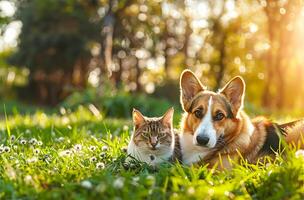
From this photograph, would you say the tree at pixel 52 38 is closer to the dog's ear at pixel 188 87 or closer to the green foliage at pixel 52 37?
the green foliage at pixel 52 37

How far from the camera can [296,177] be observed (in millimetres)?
4516

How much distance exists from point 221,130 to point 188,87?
0.76m

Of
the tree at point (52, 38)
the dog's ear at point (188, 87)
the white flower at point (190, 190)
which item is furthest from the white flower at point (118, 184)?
the tree at point (52, 38)

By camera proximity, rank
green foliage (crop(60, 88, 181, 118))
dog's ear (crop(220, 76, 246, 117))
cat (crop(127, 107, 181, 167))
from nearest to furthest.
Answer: cat (crop(127, 107, 181, 167)) < dog's ear (crop(220, 76, 246, 117)) < green foliage (crop(60, 88, 181, 118))

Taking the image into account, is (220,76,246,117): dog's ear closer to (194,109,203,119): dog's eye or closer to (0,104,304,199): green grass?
(194,109,203,119): dog's eye

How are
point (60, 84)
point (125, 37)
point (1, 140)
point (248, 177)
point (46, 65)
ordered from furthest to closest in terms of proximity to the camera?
point (60, 84), point (46, 65), point (125, 37), point (1, 140), point (248, 177)

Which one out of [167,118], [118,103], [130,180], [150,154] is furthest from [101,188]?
[118,103]

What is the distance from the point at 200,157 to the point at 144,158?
0.59m

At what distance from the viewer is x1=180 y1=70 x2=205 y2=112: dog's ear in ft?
20.1

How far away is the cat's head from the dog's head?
222mm

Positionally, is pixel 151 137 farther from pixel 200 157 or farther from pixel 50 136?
pixel 50 136

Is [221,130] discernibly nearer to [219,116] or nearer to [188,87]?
[219,116]

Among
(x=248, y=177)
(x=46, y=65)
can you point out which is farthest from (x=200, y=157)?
(x=46, y=65)

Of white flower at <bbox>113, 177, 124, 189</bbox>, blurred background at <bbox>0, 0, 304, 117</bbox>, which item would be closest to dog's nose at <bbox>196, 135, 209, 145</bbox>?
white flower at <bbox>113, 177, 124, 189</bbox>
